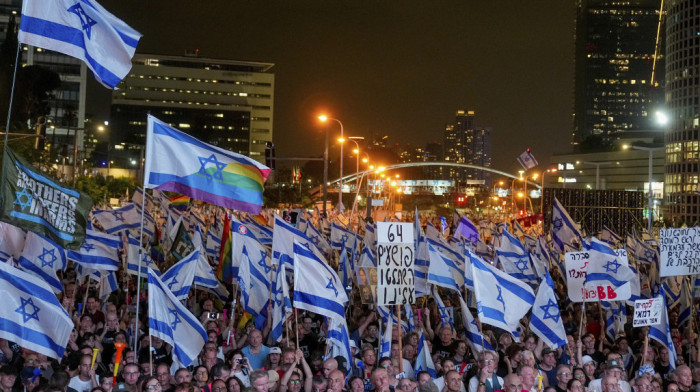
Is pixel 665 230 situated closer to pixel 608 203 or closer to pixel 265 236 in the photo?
pixel 265 236

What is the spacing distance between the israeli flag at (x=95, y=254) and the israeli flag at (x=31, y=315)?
4.68 metres

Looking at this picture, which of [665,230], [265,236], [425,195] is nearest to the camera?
[665,230]

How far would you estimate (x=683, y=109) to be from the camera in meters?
141

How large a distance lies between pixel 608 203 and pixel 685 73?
10635 centimetres

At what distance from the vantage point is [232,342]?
36.2ft

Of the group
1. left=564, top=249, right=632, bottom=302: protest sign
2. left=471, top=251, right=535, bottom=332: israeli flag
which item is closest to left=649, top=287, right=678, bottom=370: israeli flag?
left=564, top=249, right=632, bottom=302: protest sign

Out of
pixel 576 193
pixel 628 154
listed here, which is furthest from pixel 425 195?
pixel 576 193

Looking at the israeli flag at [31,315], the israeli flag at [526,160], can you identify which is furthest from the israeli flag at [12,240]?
the israeli flag at [526,160]

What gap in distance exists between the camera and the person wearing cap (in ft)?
31.1

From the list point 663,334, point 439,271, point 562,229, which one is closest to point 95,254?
point 439,271

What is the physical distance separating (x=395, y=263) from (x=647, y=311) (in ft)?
10.7

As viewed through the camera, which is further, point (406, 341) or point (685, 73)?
point (685, 73)

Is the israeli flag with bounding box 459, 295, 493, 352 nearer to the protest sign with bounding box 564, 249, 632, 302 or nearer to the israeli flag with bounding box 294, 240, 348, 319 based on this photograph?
the israeli flag with bounding box 294, 240, 348, 319

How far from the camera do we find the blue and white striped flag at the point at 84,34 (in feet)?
28.1
